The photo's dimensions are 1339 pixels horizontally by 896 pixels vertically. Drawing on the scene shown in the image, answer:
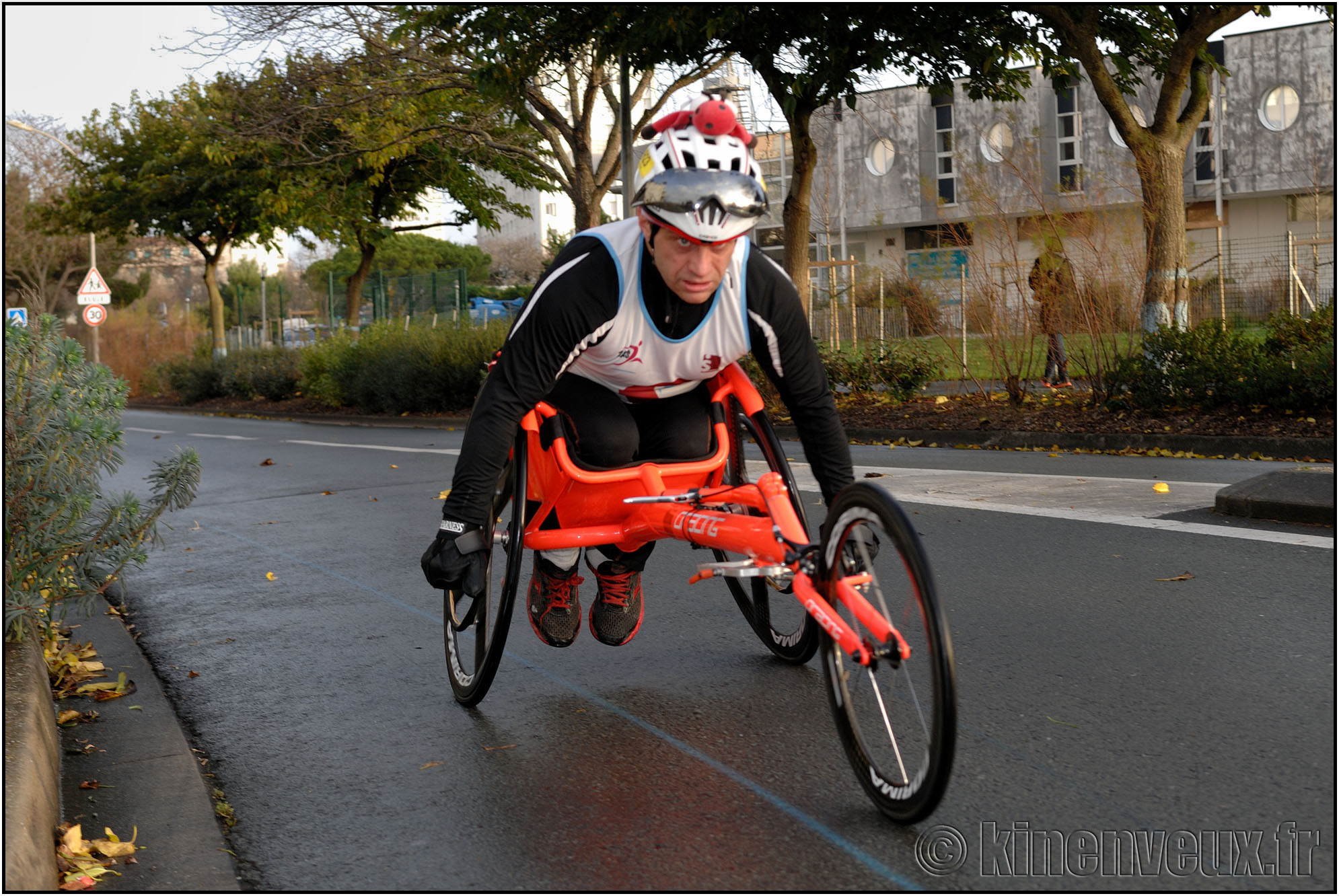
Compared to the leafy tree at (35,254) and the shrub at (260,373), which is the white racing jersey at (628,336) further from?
the leafy tree at (35,254)

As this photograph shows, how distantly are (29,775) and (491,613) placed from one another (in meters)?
1.70

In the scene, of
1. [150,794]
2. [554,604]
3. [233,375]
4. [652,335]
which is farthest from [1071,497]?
[233,375]

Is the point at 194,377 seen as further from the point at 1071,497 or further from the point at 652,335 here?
the point at 652,335

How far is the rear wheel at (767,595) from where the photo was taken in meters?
4.05

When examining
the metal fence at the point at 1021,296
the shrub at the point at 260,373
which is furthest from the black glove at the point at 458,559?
the shrub at the point at 260,373

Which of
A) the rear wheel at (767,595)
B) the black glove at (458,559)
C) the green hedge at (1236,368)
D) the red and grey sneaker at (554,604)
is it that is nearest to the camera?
the black glove at (458,559)

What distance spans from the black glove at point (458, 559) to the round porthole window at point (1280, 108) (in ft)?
151

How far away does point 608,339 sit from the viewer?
150 inches

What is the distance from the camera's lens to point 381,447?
52.3 ft

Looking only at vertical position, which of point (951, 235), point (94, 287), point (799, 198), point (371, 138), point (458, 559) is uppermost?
point (371, 138)

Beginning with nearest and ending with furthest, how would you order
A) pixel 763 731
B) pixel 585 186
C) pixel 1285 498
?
pixel 763 731, pixel 1285 498, pixel 585 186

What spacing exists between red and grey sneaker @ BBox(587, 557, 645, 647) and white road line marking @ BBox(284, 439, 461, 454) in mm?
8903

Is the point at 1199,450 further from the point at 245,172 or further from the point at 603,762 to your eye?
the point at 245,172

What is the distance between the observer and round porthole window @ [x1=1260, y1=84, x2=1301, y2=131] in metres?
43.2
